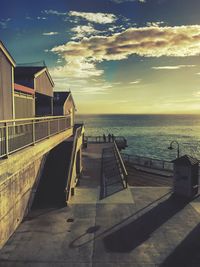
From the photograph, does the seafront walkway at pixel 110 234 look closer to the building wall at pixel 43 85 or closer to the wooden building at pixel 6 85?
the wooden building at pixel 6 85

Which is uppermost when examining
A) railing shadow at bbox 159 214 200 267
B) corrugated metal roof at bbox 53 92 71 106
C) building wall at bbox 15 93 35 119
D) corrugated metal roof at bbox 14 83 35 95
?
corrugated metal roof at bbox 53 92 71 106

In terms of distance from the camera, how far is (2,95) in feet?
43.7

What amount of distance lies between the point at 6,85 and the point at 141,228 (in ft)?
33.5

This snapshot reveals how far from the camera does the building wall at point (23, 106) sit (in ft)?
53.5

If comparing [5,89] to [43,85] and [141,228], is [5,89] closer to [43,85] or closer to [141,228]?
[141,228]

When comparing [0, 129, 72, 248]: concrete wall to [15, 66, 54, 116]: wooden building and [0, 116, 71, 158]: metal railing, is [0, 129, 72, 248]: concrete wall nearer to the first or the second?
[0, 116, 71, 158]: metal railing

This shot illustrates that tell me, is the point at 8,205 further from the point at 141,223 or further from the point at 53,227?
the point at 141,223

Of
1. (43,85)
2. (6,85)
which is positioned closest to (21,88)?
(6,85)

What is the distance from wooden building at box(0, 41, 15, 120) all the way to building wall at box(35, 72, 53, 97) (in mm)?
7514

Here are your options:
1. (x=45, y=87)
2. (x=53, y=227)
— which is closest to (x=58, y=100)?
(x=45, y=87)

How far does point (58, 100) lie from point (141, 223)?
24.5 metres

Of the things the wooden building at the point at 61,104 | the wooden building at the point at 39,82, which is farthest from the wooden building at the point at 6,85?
the wooden building at the point at 61,104

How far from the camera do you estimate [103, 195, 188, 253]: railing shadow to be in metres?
11.0

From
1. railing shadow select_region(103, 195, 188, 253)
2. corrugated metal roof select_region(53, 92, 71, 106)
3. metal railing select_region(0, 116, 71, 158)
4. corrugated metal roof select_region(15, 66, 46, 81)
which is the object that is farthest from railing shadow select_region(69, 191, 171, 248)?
corrugated metal roof select_region(53, 92, 71, 106)
